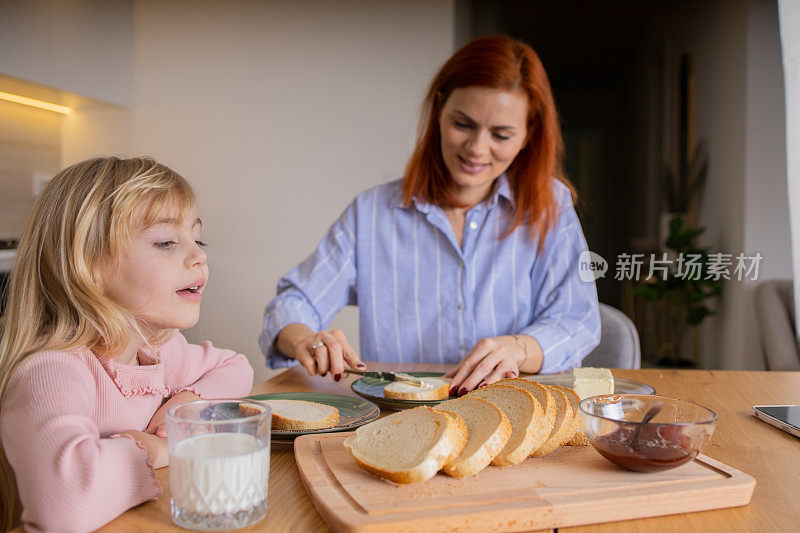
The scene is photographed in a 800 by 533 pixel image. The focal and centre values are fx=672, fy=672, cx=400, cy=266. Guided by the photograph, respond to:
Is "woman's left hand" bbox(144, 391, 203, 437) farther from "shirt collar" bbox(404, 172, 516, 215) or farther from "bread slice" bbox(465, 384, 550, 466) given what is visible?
"shirt collar" bbox(404, 172, 516, 215)

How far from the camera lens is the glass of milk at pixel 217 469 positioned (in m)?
0.67

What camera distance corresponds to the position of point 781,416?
1.16 metres

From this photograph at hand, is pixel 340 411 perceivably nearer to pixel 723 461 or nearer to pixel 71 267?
pixel 71 267

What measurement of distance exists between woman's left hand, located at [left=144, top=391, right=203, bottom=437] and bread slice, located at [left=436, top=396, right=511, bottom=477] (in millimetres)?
401

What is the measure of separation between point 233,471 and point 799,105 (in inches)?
82.2

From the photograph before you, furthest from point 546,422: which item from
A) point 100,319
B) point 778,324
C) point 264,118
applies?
point 264,118

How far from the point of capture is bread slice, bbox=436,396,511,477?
0.79m

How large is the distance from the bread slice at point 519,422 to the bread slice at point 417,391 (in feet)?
0.70

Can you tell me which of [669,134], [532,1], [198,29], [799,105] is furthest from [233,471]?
[669,134]

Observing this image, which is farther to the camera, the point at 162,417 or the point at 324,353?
the point at 324,353

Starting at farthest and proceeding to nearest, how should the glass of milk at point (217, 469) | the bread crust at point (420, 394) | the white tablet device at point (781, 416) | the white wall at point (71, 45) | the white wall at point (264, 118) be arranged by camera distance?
the white wall at point (264, 118) → the white wall at point (71, 45) → the bread crust at point (420, 394) → the white tablet device at point (781, 416) → the glass of milk at point (217, 469)

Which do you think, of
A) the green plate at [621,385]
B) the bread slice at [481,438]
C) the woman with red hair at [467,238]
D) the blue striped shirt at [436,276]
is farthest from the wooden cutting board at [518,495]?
the blue striped shirt at [436,276]

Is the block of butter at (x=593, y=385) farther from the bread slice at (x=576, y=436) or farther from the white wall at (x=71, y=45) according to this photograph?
the white wall at (x=71, y=45)

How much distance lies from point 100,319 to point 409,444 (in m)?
0.45
